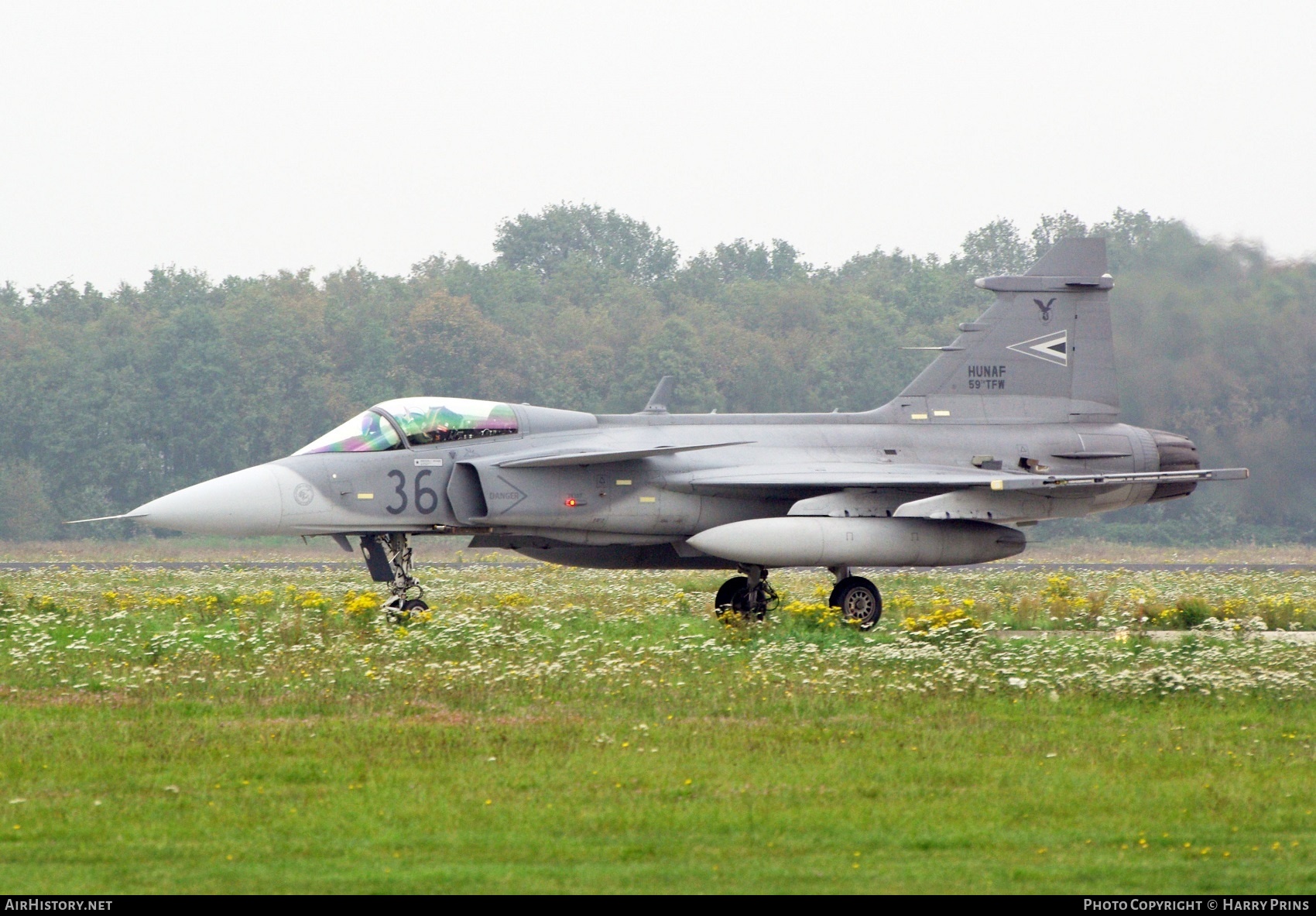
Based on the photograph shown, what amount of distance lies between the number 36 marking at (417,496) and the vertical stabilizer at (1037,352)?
577cm

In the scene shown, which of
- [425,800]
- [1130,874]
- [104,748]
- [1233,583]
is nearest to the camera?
[1130,874]

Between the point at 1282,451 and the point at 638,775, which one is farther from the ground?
the point at 1282,451

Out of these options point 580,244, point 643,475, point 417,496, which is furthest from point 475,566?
point 580,244

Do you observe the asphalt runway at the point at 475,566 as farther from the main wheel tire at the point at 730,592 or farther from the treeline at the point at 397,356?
the main wheel tire at the point at 730,592

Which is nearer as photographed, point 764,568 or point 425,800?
point 425,800

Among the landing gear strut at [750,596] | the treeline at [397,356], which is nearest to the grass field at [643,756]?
the landing gear strut at [750,596]

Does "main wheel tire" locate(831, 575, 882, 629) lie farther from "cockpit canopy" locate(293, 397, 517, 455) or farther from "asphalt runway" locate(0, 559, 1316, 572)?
"asphalt runway" locate(0, 559, 1316, 572)

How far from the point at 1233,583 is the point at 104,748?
1903 cm

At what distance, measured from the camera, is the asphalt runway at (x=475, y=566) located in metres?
29.0

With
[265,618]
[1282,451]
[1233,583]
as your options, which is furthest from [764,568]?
[1282,451]

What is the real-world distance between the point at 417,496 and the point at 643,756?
22.6ft

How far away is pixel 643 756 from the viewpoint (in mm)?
8422

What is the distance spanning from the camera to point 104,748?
340 inches
